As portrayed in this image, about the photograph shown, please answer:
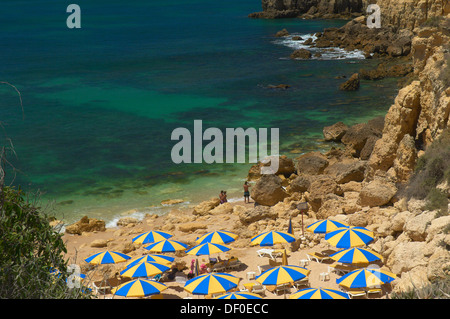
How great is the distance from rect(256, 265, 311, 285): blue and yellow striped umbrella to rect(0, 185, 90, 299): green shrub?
5.75 m

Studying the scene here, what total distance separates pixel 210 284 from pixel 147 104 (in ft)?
111

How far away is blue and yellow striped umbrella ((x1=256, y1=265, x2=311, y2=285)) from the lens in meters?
13.8

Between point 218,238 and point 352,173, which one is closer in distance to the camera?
point 218,238

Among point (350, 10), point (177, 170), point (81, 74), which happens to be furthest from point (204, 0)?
point (177, 170)

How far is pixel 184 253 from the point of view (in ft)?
59.9

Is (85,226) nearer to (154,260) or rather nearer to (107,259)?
(107,259)

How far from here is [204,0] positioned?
519 ft

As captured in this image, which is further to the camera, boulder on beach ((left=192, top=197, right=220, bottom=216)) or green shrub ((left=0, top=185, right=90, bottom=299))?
boulder on beach ((left=192, top=197, right=220, bottom=216))

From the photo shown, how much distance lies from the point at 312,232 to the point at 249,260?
9.62 feet

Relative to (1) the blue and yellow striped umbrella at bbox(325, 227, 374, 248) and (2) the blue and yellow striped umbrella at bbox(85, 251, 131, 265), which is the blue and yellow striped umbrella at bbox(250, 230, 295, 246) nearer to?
(1) the blue and yellow striped umbrella at bbox(325, 227, 374, 248)

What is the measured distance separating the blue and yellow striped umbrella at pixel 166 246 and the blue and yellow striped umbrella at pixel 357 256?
528 cm

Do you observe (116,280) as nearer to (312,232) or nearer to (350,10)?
(312,232)

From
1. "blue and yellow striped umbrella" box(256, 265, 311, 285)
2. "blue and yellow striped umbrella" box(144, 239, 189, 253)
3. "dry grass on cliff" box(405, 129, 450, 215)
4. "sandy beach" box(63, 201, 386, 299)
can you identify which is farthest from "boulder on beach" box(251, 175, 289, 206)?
"blue and yellow striped umbrella" box(256, 265, 311, 285)
